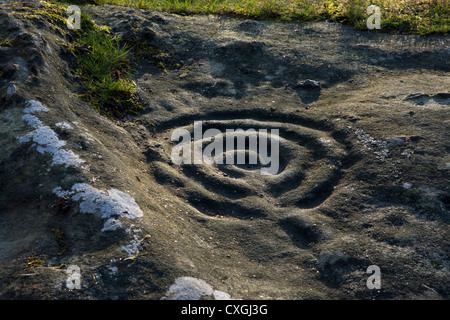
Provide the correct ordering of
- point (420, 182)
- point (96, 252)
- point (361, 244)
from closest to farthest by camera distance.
→ 1. point (96, 252)
2. point (361, 244)
3. point (420, 182)

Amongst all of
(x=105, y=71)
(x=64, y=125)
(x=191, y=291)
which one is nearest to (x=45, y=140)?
(x=64, y=125)

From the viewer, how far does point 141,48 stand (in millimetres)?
4988

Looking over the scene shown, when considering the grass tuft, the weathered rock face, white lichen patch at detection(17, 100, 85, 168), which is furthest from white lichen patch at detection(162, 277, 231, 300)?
the grass tuft

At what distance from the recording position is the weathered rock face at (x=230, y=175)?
2598 millimetres

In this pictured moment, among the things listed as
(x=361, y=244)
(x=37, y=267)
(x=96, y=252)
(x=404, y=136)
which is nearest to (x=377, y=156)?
(x=404, y=136)

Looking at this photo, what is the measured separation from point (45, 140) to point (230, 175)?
145 centimetres

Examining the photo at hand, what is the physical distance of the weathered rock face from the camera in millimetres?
2598

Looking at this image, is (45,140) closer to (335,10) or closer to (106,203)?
(106,203)

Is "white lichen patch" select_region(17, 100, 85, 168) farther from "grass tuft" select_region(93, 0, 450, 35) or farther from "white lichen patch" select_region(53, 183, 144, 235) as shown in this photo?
"grass tuft" select_region(93, 0, 450, 35)

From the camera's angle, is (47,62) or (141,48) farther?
(141,48)

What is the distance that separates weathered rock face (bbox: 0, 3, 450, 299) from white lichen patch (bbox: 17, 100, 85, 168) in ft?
0.04

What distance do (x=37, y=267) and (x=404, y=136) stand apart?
290 cm

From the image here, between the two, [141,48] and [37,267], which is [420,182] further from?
[141,48]

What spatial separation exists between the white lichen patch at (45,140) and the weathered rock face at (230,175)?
0.04 ft
